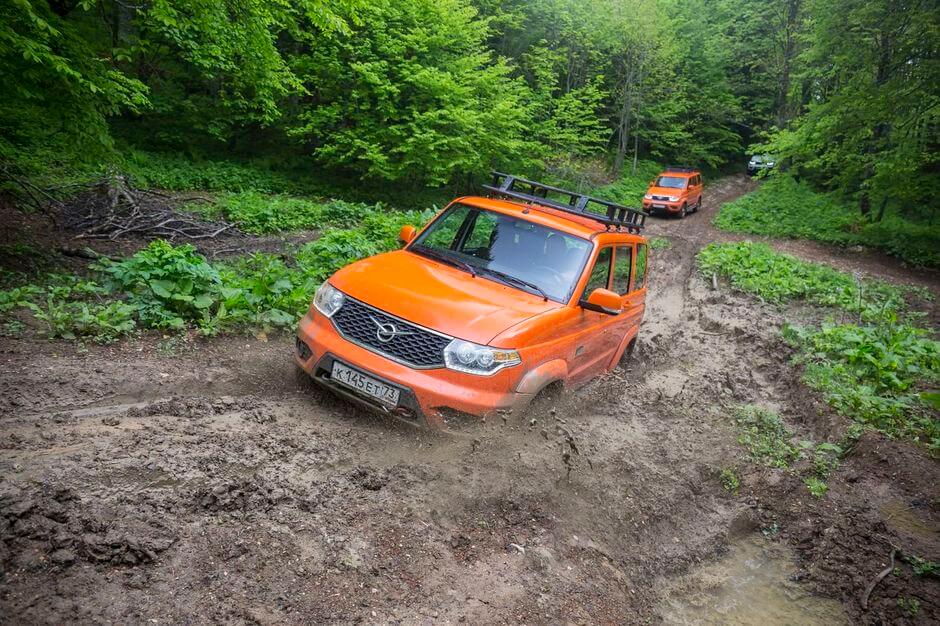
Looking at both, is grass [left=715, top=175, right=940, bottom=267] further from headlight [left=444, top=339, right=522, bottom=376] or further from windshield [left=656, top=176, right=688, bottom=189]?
headlight [left=444, top=339, right=522, bottom=376]

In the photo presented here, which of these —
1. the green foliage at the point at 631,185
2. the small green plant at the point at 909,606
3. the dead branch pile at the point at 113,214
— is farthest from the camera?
the green foliage at the point at 631,185

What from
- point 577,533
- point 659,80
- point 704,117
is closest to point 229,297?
point 577,533

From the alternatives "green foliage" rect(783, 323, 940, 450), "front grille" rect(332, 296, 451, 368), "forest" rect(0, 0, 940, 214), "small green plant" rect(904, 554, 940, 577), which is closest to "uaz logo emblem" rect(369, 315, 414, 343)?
"front grille" rect(332, 296, 451, 368)

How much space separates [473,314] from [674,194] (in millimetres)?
22369

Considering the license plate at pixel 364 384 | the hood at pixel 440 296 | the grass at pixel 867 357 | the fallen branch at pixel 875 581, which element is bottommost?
the fallen branch at pixel 875 581

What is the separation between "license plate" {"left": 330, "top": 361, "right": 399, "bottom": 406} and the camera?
388 centimetres

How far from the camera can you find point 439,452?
3945 mm

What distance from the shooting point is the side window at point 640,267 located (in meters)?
6.37

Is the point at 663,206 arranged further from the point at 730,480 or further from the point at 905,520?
the point at 905,520

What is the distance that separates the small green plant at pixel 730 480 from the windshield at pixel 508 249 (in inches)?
83.8

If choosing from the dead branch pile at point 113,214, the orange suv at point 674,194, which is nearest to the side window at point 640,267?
the dead branch pile at point 113,214

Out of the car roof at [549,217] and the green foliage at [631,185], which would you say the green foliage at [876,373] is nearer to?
the car roof at [549,217]

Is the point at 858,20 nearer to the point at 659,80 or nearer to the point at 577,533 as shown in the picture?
the point at 659,80

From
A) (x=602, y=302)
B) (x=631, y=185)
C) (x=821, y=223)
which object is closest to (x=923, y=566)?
(x=602, y=302)
